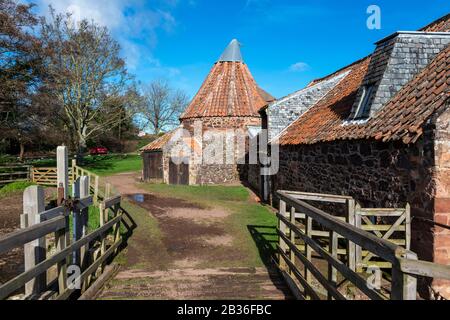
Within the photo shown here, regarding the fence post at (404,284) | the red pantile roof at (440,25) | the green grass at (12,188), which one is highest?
the red pantile roof at (440,25)

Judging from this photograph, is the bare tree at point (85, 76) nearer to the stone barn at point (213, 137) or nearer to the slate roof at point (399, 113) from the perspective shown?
the stone barn at point (213, 137)

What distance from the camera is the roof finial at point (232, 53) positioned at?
22.7 metres

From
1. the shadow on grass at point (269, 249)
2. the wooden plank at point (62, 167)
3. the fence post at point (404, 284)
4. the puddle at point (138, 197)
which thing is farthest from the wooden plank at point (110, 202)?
the puddle at point (138, 197)

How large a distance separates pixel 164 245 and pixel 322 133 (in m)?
5.72

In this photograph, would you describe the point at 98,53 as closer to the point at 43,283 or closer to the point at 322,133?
the point at 322,133

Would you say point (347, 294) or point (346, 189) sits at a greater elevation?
point (346, 189)

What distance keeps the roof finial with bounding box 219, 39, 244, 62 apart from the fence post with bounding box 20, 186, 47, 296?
66.7 feet

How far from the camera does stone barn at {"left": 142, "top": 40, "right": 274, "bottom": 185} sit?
20562 mm

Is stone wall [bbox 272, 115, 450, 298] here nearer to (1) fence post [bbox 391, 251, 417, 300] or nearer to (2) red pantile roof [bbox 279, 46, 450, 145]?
(2) red pantile roof [bbox 279, 46, 450, 145]

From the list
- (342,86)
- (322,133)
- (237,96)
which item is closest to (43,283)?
(322,133)

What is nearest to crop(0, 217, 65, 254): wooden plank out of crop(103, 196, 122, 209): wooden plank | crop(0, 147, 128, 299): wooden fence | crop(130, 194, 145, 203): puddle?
crop(0, 147, 128, 299): wooden fence

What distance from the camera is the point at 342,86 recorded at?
542 inches

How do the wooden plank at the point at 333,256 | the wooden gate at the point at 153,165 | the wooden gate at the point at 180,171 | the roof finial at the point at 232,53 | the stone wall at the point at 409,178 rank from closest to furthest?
the wooden plank at the point at 333,256, the stone wall at the point at 409,178, the wooden gate at the point at 180,171, the wooden gate at the point at 153,165, the roof finial at the point at 232,53

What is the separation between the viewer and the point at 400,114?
6.99 metres
